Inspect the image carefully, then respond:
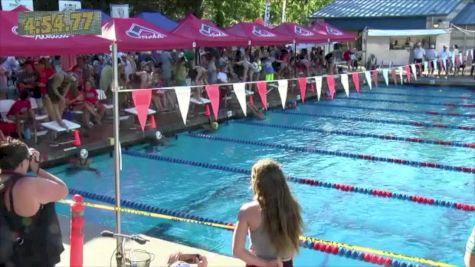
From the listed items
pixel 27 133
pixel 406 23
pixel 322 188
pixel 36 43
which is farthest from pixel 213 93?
pixel 406 23

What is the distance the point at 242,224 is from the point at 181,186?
602 centimetres

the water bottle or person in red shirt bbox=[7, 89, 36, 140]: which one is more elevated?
person in red shirt bbox=[7, 89, 36, 140]

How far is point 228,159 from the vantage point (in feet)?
34.7

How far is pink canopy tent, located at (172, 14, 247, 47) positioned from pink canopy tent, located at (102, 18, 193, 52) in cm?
123

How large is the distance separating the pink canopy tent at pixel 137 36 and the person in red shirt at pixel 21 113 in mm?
1833

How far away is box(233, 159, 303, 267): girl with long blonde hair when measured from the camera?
2893 mm

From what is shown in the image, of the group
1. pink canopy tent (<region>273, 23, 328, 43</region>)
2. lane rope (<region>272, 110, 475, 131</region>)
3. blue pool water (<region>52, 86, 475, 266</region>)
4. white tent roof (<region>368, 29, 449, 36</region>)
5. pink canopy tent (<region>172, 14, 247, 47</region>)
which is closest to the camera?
blue pool water (<region>52, 86, 475, 266</region>)

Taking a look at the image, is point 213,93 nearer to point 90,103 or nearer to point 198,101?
point 90,103

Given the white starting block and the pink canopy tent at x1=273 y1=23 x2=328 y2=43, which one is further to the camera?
the pink canopy tent at x1=273 y1=23 x2=328 y2=43

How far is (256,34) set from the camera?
15828mm

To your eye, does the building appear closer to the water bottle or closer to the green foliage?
the green foliage

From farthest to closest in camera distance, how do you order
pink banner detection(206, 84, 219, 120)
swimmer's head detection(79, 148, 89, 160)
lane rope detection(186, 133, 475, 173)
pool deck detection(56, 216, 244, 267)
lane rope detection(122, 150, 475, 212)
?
lane rope detection(186, 133, 475, 173), swimmer's head detection(79, 148, 89, 160), pink banner detection(206, 84, 219, 120), lane rope detection(122, 150, 475, 212), pool deck detection(56, 216, 244, 267)

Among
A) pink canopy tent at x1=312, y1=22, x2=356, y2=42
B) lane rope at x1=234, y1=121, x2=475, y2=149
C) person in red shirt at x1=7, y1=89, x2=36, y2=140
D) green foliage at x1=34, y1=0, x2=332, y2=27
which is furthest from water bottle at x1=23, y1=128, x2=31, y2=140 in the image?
green foliage at x1=34, y1=0, x2=332, y2=27

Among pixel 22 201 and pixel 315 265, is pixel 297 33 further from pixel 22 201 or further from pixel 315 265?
pixel 22 201
